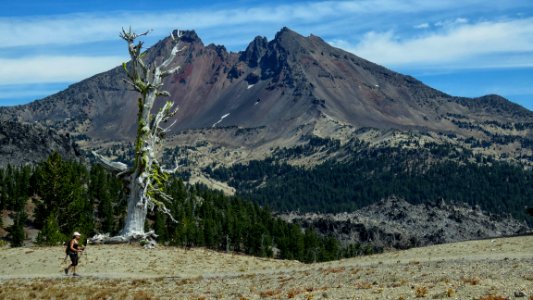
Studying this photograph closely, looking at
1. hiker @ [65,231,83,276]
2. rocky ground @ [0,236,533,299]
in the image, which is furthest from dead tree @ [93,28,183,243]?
hiker @ [65,231,83,276]

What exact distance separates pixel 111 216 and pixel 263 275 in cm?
9356

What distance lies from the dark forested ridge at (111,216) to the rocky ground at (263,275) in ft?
127

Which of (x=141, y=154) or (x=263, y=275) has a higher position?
(x=141, y=154)

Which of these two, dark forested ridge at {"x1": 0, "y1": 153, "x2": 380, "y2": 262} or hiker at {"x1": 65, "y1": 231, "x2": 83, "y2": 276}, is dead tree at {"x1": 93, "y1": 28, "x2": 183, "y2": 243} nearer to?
hiker at {"x1": 65, "y1": 231, "x2": 83, "y2": 276}

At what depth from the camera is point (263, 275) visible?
35.4 m

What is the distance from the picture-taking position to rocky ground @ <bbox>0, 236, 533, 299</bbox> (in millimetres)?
24766

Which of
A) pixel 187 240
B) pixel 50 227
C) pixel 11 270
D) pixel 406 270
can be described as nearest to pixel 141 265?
pixel 11 270

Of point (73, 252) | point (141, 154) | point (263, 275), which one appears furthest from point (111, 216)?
point (263, 275)

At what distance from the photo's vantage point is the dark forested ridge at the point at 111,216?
90.7 meters

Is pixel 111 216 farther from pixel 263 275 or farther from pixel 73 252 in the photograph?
pixel 263 275

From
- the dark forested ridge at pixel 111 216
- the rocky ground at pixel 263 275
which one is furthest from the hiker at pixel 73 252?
the dark forested ridge at pixel 111 216

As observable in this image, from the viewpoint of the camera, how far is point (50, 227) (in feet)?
268

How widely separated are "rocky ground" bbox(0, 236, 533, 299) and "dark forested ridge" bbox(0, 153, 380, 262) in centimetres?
3881

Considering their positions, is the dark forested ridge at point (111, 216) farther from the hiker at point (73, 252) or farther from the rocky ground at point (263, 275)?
the hiker at point (73, 252)
